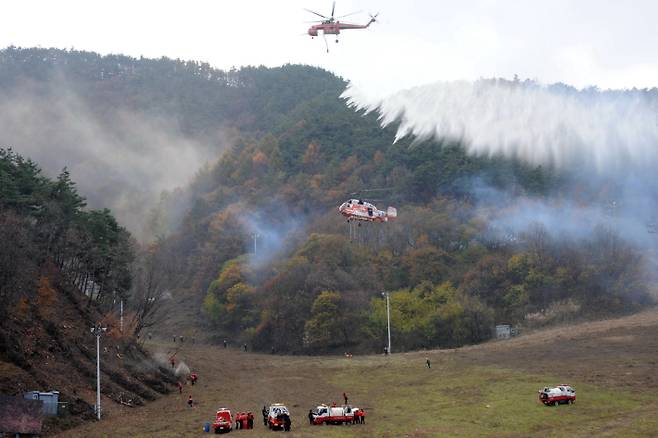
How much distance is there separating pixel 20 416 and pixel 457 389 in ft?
105

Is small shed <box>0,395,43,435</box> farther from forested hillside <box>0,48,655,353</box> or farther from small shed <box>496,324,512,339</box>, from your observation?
small shed <box>496,324,512,339</box>

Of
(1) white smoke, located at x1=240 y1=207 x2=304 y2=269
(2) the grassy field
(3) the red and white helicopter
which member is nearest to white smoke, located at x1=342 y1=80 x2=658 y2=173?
(1) white smoke, located at x1=240 y1=207 x2=304 y2=269

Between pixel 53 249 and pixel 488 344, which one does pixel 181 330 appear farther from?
pixel 488 344

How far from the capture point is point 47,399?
4853 centimetres

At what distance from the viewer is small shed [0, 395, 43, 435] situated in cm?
4259

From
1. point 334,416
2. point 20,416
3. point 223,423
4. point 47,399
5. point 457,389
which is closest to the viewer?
point 20,416

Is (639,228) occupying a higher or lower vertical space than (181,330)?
higher

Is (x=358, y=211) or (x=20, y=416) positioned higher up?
(x=358, y=211)

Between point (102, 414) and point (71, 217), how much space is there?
37.3m

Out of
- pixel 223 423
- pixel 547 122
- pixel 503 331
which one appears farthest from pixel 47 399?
pixel 547 122

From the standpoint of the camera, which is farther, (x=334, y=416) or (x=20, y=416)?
(x=334, y=416)

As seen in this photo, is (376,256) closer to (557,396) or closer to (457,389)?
(457,389)

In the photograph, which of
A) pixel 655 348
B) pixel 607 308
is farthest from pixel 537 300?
pixel 655 348

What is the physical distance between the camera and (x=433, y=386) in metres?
62.4
